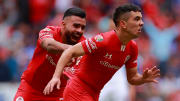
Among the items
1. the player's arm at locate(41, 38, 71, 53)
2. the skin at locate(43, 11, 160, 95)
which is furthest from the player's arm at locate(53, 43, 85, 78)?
the player's arm at locate(41, 38, 71, 53)

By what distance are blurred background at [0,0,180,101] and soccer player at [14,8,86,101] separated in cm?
466

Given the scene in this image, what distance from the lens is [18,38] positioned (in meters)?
15.5

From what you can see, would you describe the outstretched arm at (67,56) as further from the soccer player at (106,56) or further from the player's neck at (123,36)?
the player's neck at (123,36)

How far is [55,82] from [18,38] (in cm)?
802

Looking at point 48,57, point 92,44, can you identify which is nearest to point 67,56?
point 92,44

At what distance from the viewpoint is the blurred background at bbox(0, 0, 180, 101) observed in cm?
1437

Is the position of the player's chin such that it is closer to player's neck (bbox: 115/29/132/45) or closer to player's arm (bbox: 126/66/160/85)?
player's neck (bbox: 115/29/132/45)

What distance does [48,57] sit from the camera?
29.2ft

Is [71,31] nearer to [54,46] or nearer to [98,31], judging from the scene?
[54,46]

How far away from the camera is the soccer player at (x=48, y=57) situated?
8.80 meters

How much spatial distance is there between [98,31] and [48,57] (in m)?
5.89

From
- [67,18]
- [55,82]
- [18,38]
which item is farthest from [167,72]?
[55,82]

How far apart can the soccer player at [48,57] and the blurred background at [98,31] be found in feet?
15.3

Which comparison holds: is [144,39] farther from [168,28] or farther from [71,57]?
[71,57]
